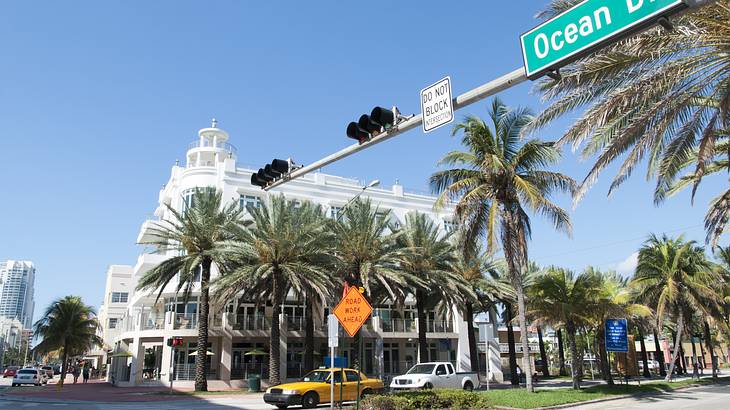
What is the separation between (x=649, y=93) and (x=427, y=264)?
2583 centimetres

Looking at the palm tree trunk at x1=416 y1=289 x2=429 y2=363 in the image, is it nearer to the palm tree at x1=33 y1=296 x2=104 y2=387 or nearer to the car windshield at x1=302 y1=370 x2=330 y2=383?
the car windshield at x1=302 y1=370 x2=330 y2=383

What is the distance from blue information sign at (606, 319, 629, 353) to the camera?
2659cm

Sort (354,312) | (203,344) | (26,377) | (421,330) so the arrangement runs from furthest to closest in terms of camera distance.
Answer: (26,377) < (421,330) < (203,344) < (354,312)

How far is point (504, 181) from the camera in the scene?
24141mm

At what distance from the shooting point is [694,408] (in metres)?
18.2

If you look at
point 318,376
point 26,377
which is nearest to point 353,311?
point 318,376

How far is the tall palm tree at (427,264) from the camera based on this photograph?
34812 mm

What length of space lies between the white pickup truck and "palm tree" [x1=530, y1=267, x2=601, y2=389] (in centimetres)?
538

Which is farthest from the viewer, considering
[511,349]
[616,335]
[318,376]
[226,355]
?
[511,349]

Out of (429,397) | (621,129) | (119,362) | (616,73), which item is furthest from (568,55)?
(119,362)

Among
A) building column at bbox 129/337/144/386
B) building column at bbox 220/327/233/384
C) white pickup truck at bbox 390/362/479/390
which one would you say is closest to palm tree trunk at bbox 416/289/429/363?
white pickup truck at bbox 390/362/479/390

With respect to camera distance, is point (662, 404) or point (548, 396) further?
point (548, 396)

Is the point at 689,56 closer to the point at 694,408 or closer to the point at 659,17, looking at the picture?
the point at 659,17

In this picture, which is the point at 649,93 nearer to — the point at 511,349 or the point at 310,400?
the point at 310,400
